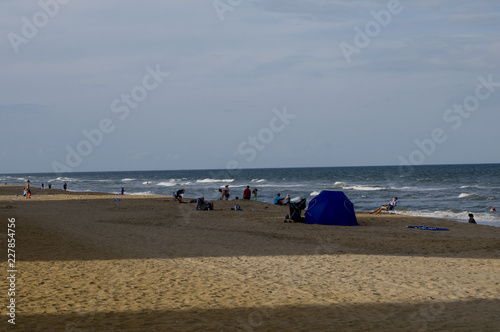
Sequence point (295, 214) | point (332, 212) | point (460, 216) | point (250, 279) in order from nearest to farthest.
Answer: point (250, 279) → point (332, 212) → point (295, 214) → point (460, 216)

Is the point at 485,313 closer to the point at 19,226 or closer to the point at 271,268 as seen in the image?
the point at 271,268

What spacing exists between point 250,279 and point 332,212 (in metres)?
12.6

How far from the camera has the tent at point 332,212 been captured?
23547 mm

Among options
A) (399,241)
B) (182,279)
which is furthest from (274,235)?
(182,279)

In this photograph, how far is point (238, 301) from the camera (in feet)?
31.3

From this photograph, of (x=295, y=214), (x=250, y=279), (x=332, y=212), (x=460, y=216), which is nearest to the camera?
(x=250, y=279)

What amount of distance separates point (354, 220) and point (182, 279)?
1398 centimetres

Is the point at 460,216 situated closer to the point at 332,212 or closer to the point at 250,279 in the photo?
the point at 332,212

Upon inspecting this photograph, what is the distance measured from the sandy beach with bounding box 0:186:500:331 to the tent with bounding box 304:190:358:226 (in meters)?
2.39

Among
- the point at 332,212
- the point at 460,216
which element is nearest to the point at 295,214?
the point at 332,212

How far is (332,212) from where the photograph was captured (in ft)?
77.3

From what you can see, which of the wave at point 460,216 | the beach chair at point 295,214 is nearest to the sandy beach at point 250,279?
the beach chair at point 295,214

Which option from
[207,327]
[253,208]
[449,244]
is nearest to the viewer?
[207,327]

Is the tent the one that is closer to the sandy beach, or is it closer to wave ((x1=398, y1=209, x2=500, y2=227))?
the sandy beach
